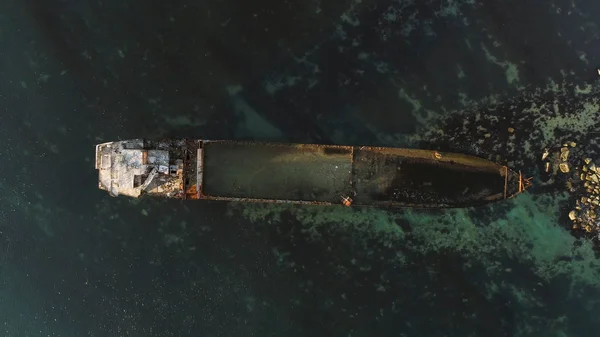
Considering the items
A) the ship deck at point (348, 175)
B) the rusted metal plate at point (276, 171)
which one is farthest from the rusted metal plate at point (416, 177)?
the rusted metal plate at point (276, 171)

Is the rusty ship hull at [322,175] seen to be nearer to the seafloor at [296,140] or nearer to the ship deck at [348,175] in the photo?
the ship deck at [348,175]

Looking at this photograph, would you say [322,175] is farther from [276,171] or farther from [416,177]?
[416,177]

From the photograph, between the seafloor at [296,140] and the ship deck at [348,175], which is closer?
the ship deck at [348,175]

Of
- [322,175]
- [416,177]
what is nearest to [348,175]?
[322,175]

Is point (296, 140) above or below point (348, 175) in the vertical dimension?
above

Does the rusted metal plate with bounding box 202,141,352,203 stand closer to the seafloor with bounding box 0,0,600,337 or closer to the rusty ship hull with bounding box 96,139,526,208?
the rusty ship hull with bounding box 96,139,526,208

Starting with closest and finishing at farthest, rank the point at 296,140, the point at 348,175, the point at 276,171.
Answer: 1. the point at 348,175
2. the point at 276,171
3. the point at 296,140

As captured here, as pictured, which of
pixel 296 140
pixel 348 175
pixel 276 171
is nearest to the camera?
pixel 348 175
